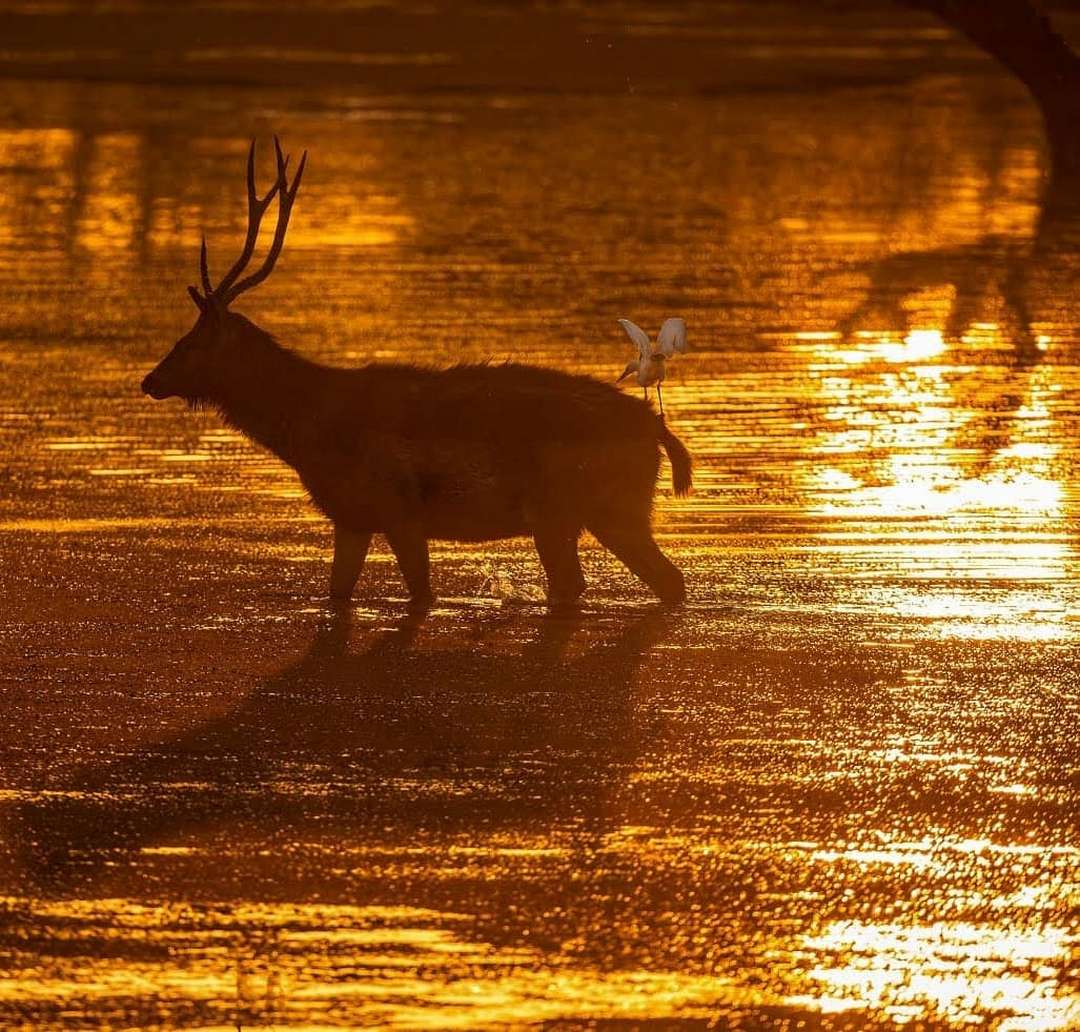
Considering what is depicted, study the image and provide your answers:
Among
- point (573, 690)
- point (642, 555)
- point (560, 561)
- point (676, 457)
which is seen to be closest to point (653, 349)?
point (676, 457)

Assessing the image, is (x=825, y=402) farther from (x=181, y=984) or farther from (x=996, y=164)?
(x=996, y=164)

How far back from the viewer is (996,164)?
25.5 meters

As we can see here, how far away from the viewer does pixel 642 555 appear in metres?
10.4

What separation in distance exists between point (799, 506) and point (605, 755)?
3748mm

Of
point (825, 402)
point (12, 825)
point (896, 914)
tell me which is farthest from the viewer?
point (825, 402)

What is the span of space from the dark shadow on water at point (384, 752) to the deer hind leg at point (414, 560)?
0.32 meters

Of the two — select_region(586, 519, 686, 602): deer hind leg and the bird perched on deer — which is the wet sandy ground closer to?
select_region(586, 519, 686, 602): deer hind leg

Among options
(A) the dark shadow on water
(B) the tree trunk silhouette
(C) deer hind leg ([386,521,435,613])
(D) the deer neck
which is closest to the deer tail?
(A) the dark shadow on water

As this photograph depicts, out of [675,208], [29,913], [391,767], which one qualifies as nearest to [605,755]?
[391,767]

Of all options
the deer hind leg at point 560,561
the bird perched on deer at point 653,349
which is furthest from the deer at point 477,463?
the bird perched on deer at point 653,349

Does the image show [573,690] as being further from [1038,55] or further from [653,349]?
[1038,55]

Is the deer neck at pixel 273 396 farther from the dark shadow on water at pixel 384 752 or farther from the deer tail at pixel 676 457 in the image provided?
the deer tail at pixel 676 457

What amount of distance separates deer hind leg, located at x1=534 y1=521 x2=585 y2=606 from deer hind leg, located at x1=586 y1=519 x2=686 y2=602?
0.11 metres

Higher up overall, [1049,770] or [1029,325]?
[1049,770]
